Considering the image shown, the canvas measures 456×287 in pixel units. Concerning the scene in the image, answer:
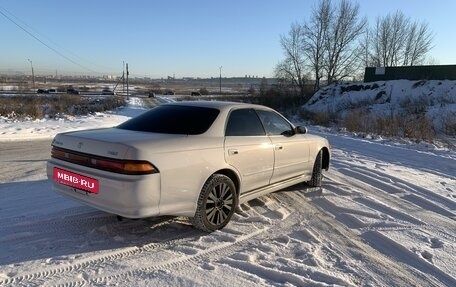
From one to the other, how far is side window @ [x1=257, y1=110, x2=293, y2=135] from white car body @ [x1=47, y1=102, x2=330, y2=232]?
0.90 feet

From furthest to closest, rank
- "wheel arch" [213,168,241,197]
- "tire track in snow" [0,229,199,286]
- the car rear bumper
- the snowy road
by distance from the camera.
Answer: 1. "wheel arch" [213,168,241,197]
2. the car rear bumper
3. the snowy road
4. "tire track in snow" [0,229,199,286]

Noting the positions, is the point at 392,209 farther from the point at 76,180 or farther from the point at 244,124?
the point at 76,180

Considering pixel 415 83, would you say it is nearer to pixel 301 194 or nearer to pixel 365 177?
pixel 365 177

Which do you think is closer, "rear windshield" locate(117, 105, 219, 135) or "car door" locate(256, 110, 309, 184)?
"rear windshield" locate(117, 105, 219, 135)

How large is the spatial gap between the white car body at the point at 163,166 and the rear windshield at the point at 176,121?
11cm

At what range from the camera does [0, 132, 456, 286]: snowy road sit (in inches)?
146

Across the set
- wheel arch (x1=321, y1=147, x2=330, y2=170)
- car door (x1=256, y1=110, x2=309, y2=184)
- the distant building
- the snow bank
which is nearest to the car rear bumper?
car door (x1=256, y1=110, x2=309, y2=184)

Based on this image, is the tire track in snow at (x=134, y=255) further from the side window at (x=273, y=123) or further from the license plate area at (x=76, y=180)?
the side window at (x=273, y=123)

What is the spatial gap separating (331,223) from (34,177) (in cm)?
534

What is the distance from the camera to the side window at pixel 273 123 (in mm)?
5980

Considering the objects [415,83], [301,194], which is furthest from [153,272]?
[415,83]

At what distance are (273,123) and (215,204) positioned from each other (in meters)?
1.86

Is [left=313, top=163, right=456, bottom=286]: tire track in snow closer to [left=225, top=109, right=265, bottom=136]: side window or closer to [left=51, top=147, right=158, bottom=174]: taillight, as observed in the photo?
[left=225, top=109, right=265, bottom=136]: side window

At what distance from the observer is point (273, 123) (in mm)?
6160
